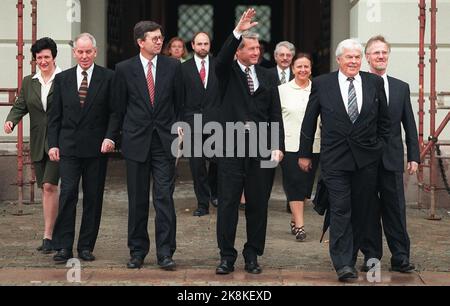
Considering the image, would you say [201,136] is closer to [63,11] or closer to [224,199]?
[63,11]

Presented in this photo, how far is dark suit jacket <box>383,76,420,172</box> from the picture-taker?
8.27m

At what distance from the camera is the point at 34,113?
364 inches

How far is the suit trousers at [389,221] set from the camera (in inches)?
327

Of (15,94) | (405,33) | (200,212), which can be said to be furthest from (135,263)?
(405,33)

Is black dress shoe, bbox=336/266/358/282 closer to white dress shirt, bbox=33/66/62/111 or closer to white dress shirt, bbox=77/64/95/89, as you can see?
white dress shirt, bbox=77/64/95/89

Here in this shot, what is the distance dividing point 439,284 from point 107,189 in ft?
20.9

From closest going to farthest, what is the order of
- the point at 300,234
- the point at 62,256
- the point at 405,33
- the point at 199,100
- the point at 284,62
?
the point at 62,256 < the point at 300,234 < the point at 284,62 < the point at 199,100 < the point at 405,33

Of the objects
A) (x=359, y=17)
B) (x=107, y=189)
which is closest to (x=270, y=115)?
(x=359, y=17)

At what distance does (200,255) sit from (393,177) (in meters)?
1.77

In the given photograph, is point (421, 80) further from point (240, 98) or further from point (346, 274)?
point (346, 274)

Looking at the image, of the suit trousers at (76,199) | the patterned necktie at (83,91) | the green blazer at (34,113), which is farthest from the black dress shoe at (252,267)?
the green blazer at (34,113)

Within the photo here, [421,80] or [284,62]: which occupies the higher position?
[284,62]

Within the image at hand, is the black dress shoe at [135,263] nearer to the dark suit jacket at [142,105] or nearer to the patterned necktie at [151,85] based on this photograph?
the dark suit jacket at [142,105]

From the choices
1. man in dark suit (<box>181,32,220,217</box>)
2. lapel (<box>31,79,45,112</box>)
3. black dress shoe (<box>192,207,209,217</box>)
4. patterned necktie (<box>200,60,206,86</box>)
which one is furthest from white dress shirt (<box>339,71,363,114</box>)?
black dress shoe (<box>192,207,209,217</box>)
